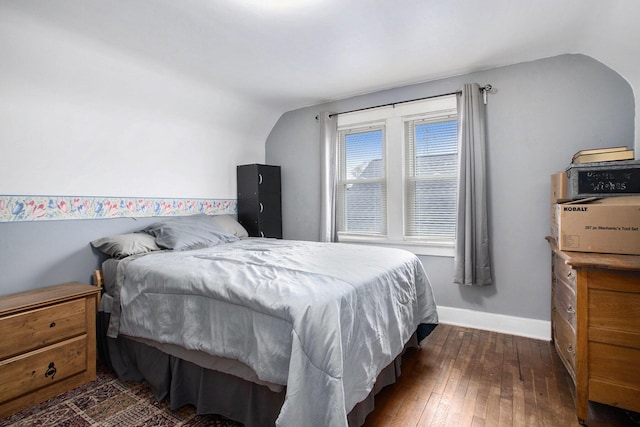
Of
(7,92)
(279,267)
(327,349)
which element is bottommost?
(327,349)

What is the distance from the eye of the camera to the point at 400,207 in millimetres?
3357

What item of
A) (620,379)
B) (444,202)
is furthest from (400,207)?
(620,379)

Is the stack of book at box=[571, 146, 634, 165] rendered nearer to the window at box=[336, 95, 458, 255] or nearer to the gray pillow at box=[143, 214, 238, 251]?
the window at box=[336, 95, 458, 255]

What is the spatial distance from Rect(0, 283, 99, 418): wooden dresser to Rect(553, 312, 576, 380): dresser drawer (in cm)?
297

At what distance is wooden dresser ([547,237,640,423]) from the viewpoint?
152 cm

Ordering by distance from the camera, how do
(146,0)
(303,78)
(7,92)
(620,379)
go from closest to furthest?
(620,379)
(146,0)
(7,92)
(303,78)

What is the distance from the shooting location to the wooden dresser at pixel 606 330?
59.9 inches

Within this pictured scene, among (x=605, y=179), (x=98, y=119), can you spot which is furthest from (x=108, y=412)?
(x=605, y=179)

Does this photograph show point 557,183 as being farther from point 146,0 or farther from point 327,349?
point 146,0

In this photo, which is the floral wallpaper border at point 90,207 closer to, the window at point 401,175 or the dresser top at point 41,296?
the dresser top at point 41,296

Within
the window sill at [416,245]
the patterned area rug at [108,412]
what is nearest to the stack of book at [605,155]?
the window sill at [416,245]

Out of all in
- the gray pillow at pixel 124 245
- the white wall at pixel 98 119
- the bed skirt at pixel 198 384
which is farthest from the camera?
the gray pillow at pixel 124 245

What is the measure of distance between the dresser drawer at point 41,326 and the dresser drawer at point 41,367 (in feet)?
0.14

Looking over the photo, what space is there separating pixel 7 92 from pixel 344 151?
2929 millimetres
